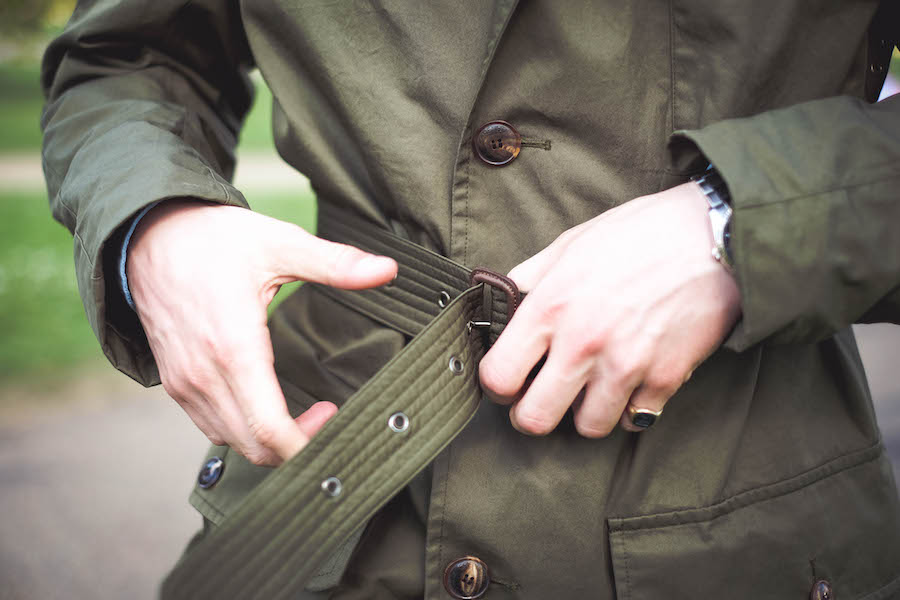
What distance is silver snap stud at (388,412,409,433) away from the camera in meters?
0.96

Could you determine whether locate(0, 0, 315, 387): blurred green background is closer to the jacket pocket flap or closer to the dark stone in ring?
the dark stone in ring

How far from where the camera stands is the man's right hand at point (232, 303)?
96cm

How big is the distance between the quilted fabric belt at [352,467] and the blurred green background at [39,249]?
1178mm

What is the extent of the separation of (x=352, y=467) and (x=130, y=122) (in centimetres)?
78

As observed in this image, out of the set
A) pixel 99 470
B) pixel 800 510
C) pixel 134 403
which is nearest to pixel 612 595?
pixel 800 510

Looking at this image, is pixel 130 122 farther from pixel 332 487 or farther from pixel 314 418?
pixel 332 487

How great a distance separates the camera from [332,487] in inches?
36.5

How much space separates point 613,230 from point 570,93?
28cm

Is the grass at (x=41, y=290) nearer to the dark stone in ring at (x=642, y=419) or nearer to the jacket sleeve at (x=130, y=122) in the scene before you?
the jacket sleeve at (x=130, y=122)

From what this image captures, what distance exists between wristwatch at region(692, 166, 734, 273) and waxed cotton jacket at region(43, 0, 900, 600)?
46mm

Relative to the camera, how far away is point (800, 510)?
1.15 metres

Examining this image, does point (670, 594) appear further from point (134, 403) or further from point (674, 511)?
point (134, 403)

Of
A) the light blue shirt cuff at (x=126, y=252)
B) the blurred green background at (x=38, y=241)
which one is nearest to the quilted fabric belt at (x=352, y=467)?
the light blue shirt cuff at (x=126, y=252)

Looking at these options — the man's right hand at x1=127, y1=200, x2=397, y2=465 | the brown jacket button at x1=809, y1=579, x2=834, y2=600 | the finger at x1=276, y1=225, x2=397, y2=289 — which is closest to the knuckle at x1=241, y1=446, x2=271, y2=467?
the man's right hand at x1=127, y1=200, x2=397, y2=465
